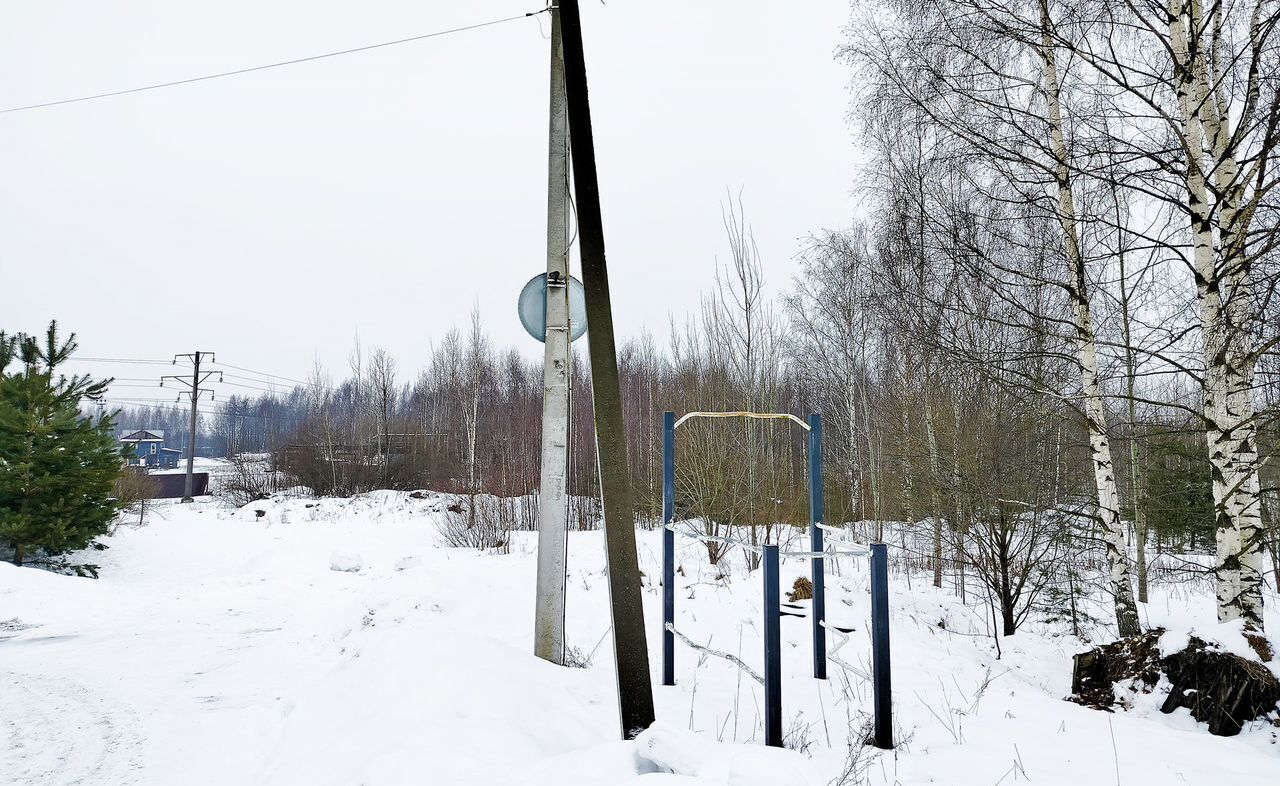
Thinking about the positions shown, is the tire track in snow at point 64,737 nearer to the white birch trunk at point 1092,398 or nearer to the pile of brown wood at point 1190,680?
the pile of brown wood at point 1190,680

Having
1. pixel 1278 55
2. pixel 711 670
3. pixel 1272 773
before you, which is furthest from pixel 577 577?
pixel 1278 55

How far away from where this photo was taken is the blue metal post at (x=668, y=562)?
478cm

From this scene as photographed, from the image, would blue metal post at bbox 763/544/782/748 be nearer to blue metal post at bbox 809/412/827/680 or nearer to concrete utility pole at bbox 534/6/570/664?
blue metal post at bbox 809/412/827/680

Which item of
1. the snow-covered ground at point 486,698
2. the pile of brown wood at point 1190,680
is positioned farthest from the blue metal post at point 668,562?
the pile of brown wood at point 1190,680

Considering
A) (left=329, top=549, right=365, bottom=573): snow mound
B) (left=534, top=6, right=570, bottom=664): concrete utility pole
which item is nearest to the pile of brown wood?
(left=534, top=6, right=570, bottom=664): concrete utility pole

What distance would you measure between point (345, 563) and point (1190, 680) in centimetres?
1156

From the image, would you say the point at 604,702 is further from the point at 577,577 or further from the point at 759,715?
the point at 577,577

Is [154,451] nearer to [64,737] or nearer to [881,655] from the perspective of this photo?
[64,737]

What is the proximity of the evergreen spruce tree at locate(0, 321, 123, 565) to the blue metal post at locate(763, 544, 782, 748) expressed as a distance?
13.7 m

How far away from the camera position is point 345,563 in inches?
461

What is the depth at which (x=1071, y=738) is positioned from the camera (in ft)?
12.0

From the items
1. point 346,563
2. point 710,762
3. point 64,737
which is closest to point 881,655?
point 710,762

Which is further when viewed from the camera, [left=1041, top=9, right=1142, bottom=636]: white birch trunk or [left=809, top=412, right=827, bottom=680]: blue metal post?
[left=1041, top=9, right=1142, bottom=636]: white birch trunk

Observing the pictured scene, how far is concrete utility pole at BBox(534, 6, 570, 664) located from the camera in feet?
15.4
